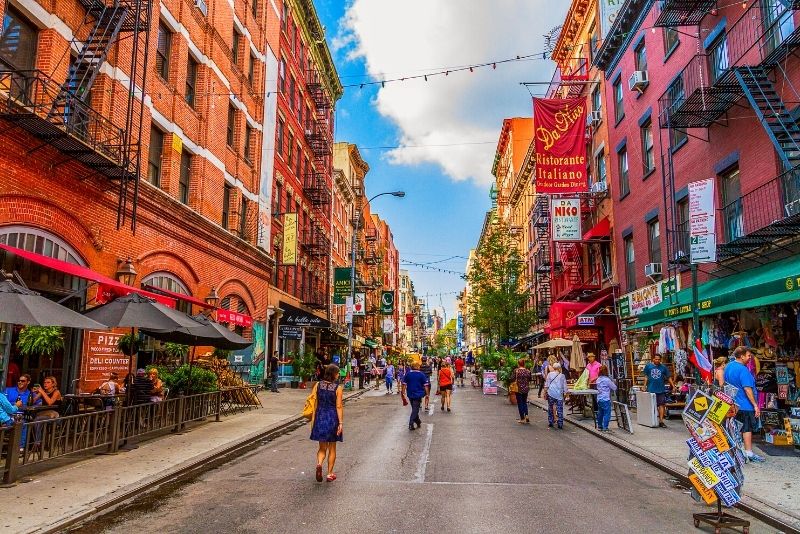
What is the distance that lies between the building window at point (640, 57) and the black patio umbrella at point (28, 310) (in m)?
20.3

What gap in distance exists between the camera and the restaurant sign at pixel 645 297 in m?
18.0

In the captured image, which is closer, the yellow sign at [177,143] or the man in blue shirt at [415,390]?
the man in blue shirt at [415,390]

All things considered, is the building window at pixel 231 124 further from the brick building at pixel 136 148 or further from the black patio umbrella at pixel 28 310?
the black patio umbrella at pixel 28 310

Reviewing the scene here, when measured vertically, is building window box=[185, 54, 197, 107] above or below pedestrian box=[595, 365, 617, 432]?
above

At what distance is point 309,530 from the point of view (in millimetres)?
6082

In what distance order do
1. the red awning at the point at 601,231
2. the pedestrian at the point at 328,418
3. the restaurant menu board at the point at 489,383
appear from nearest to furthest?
the pedestrian at the point at 328,418, the red awning at the point at 601,231, the restaurant menu board at the point at 489,383

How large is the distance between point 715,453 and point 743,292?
20.6 ft

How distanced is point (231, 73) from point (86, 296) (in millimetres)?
12876

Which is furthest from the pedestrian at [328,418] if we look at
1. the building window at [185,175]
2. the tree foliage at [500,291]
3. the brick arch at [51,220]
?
the tree foliage at [500,291]

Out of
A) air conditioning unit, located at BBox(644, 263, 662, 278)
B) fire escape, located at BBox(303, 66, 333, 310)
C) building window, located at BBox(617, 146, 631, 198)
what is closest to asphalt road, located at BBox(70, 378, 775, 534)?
air conditioning unit, located at BBox(644, 263, 662, 278)

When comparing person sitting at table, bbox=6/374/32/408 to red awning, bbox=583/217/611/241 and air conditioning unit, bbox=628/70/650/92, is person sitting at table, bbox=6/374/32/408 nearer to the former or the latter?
air conditioning unit, bbox=628/70/650/92

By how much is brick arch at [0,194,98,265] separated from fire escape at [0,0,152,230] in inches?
40.2

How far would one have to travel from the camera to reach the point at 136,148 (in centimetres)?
1731

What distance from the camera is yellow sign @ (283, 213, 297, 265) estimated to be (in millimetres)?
29422
